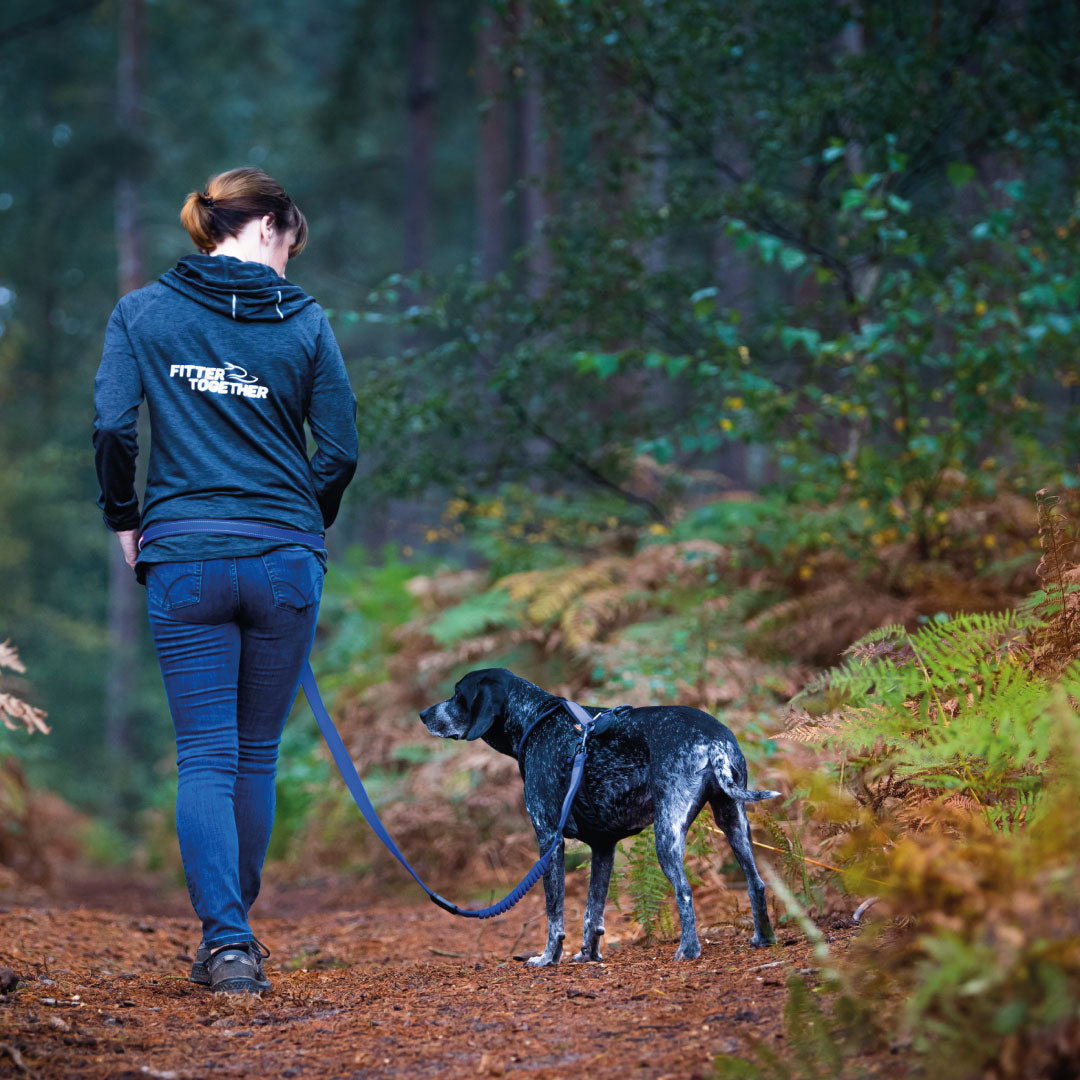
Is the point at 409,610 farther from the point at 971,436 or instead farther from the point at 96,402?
the point at 96,402

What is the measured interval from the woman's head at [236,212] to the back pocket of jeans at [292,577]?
1.12 meters

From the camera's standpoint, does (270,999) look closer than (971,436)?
Yes

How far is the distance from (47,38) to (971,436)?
23668mm

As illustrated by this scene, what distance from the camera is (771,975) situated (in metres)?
3.01

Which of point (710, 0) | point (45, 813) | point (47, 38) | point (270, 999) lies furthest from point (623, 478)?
point (47, 38)

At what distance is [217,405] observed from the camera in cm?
360

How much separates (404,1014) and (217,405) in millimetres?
2007

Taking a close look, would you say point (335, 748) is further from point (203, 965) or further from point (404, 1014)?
point (404, 1014)

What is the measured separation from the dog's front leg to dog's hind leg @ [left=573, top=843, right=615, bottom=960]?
93 millimetres

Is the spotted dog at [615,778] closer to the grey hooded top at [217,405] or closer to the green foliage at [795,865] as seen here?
the green foliage at [795,865]

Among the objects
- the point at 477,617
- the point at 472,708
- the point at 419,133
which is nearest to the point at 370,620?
the point at 477,617

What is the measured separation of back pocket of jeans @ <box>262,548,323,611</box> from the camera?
3.53 m

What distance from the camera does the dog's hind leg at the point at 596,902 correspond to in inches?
146

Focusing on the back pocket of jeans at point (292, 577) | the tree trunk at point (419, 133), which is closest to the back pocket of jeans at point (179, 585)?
the back pocket of jeans at point (292, 577)
